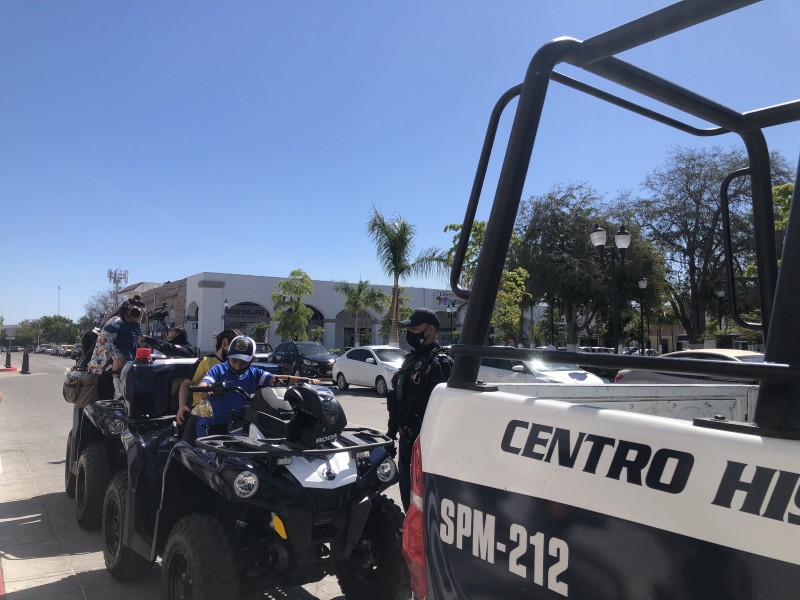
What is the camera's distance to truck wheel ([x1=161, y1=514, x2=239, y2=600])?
3119 mm

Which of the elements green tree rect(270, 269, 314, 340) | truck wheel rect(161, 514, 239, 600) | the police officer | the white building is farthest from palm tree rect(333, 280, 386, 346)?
truck wheel rect(161, 514, 239, 600)

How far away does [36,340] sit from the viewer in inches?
5349

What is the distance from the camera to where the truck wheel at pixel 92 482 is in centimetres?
540

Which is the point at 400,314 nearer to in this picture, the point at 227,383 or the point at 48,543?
the point at 48,543

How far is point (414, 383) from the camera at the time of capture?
185 inches

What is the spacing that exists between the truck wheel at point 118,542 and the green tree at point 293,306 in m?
32.0

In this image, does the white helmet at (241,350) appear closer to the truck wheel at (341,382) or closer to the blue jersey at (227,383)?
the blue jersey at (227,383)

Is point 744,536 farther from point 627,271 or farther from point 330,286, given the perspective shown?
point 330,286

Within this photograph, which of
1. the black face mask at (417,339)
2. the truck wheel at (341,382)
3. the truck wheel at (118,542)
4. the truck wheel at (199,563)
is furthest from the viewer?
the truck wheel at (341,382)

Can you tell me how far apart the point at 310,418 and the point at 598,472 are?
2474 millimetres

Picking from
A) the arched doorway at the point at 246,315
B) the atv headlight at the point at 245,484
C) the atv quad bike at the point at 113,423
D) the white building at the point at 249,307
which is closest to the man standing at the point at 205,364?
the atv quad bike at the point at 113,423

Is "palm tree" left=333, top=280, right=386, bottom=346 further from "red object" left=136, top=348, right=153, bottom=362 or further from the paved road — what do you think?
"red object" left=136, top=348, right=153, bottom=362

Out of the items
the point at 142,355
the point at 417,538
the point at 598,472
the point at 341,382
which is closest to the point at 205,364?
the point at 142,355

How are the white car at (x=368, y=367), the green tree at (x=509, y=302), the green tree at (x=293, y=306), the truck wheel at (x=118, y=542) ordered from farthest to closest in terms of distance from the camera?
1. the green tree at (x=293, y=306)
2. the green tree at (x=509, y=302)
3. the white car at (x=368, y=367)
4. the truck wheel at (x=118, y=542)
